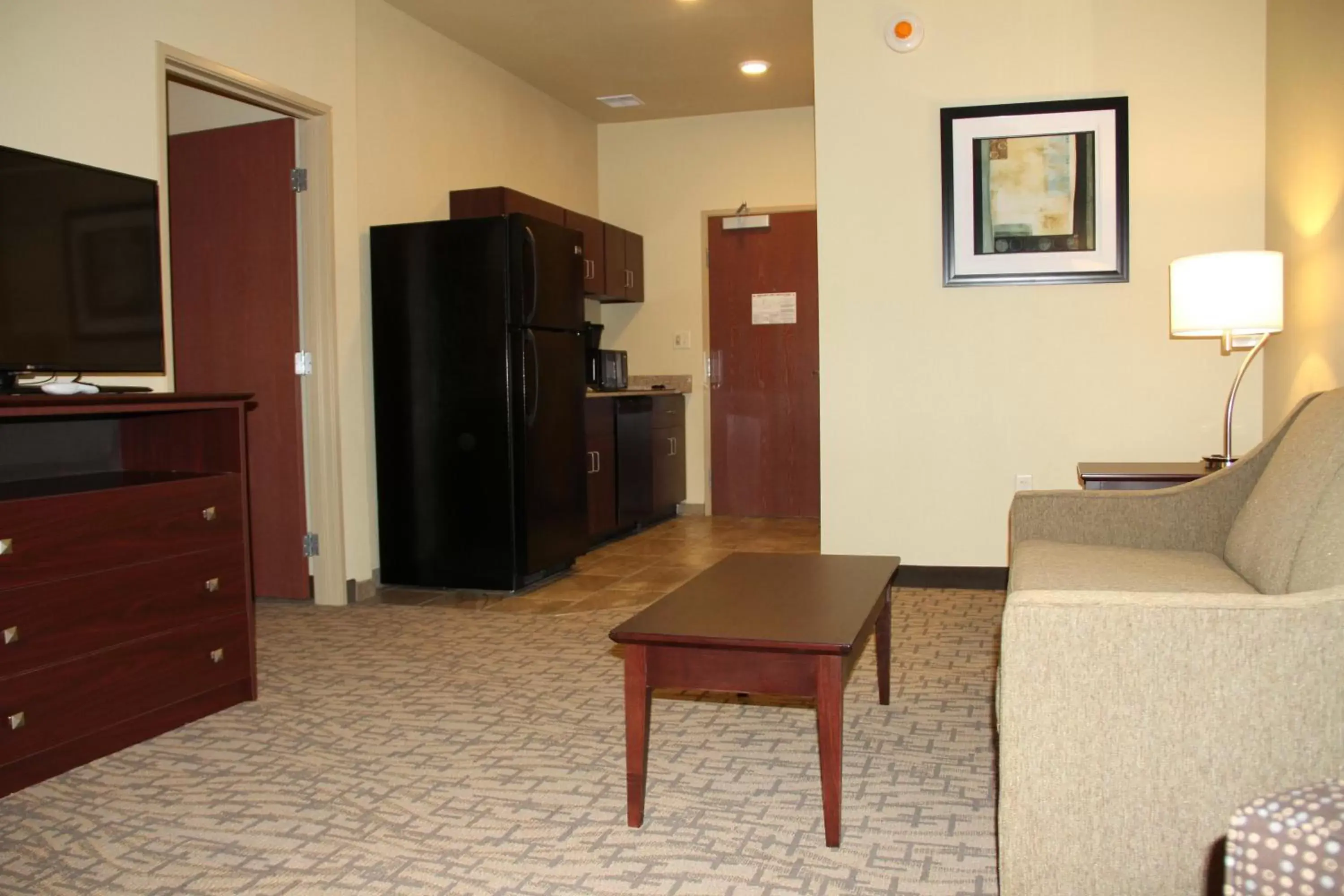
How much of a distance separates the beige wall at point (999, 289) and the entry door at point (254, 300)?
2379 mm

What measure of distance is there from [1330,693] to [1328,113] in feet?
7.69

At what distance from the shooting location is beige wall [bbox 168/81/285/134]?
15.0 ft

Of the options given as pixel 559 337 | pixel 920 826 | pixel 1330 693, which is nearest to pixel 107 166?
pixel 559 337

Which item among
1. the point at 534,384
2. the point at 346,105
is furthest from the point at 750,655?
the point at 346,105

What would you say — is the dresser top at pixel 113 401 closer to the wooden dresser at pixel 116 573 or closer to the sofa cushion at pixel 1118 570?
the wooden dresser at pixel 116 573

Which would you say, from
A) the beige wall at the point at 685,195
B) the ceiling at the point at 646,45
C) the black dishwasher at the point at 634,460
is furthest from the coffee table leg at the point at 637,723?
the beige wall at the point at 685,195

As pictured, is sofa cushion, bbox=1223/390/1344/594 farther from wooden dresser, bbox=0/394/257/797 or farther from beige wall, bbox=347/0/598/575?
beige wall, bbox=347/0/598/575

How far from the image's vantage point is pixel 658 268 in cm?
714

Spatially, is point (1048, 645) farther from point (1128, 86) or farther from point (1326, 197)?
point (1128, 86)

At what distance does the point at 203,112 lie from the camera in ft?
15.4

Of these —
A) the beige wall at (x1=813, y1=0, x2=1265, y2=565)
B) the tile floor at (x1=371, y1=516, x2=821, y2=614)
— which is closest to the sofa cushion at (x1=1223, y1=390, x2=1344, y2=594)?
the beige wall at (x1=813, y1=0, x2=1265, y2=565)

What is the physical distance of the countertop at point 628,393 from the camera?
572 cm

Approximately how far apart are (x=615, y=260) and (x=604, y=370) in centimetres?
82

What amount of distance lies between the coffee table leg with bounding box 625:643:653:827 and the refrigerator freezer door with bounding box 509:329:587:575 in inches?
98.5
